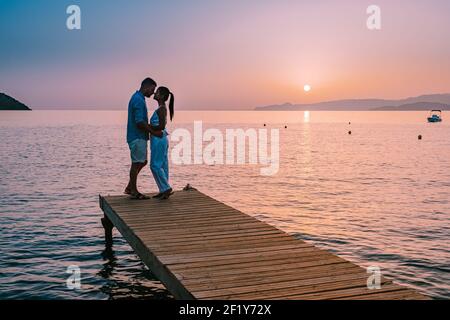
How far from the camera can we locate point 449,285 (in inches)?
443

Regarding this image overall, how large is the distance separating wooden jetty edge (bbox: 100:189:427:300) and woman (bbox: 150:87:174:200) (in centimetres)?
114

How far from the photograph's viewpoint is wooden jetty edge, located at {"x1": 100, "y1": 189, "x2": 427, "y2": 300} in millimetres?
5832

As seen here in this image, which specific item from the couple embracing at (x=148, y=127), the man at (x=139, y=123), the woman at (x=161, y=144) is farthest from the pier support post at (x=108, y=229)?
the man at (x=139, y=123)

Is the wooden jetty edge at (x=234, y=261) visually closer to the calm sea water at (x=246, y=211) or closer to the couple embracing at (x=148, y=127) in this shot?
the couple embracing at (x=148, y=127)

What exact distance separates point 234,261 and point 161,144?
488cm

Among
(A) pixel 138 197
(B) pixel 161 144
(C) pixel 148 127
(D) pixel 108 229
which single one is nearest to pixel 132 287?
(A) pixel 138 197

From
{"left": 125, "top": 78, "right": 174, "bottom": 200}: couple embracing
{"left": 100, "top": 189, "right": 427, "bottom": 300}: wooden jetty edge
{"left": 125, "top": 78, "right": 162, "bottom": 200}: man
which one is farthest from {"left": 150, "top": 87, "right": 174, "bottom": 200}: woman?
{"left": 100, "top": 189, "right": 427, "bottom": 300}: wooden jetty edge

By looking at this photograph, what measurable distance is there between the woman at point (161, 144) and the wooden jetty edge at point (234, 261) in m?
1.14

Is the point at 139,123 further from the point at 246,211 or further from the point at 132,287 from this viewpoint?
the point at 246,211

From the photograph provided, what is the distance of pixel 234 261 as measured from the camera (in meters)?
7.07

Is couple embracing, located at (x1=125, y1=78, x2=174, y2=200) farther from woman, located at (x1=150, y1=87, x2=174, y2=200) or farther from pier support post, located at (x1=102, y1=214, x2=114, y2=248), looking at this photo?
pier support post, located at (x1=102, y1=214, x2=114, y2=248)

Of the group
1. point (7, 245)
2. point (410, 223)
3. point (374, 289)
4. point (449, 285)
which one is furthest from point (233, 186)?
point (374, 289)

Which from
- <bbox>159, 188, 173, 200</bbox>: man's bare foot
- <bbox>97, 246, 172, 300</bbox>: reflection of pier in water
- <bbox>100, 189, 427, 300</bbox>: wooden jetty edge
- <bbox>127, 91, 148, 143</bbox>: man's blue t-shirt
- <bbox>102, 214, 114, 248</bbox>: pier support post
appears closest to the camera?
<bbox>100, 189, 427, 300</bbox>: wooden jetty edge

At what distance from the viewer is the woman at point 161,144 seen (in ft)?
34.9
